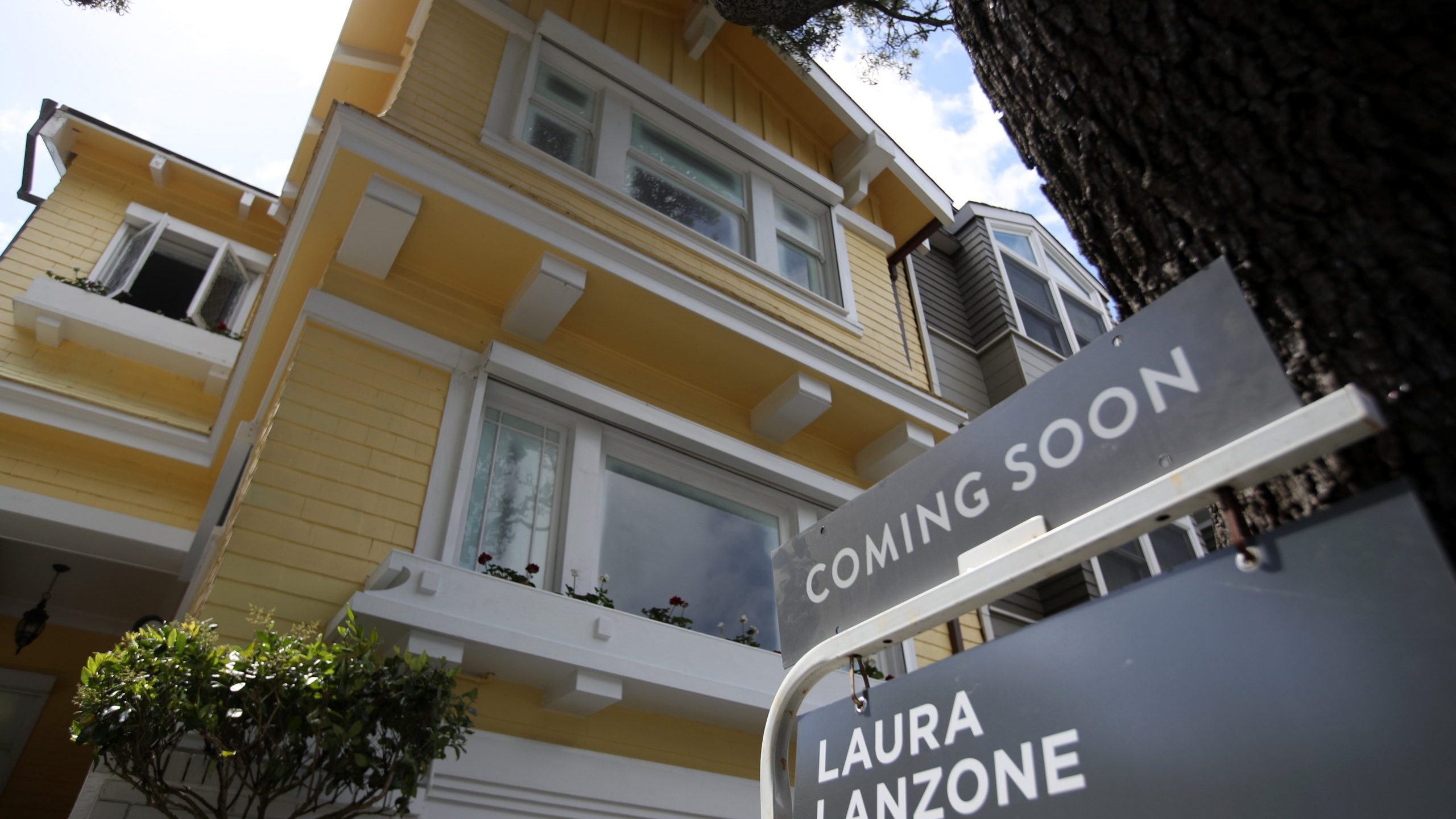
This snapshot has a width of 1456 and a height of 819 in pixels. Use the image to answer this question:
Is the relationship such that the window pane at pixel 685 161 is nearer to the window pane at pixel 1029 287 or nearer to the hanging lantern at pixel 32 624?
the window pane at pixel 1029 287

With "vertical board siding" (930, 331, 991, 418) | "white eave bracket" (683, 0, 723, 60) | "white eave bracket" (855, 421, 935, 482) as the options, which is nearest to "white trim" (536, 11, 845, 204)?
"white eave bracket" (683, 0, 723, 60)

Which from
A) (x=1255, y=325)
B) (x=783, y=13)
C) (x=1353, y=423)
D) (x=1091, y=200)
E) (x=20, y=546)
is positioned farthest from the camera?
(x=20, y=546)

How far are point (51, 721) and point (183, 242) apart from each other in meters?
6.01

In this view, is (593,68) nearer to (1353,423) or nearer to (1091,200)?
(1091,200)

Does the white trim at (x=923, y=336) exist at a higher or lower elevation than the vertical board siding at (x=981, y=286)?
lower

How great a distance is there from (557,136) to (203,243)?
6430mm

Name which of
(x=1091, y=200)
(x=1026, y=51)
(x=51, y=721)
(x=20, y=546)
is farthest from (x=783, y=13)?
(x=51, y=721)

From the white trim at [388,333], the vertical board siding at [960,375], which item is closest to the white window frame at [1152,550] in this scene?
the vertical board siding at [960,375]

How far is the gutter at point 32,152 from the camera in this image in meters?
9.85

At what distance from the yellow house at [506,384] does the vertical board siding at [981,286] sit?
3.44 feet

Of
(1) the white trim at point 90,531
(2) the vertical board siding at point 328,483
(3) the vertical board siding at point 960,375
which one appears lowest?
(2) the vertical board siding at point 328,483

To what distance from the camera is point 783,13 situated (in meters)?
4.33

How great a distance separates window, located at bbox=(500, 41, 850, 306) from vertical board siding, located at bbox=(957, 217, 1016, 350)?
3719 millimetres

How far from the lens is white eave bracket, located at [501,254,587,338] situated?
5.79 meters
